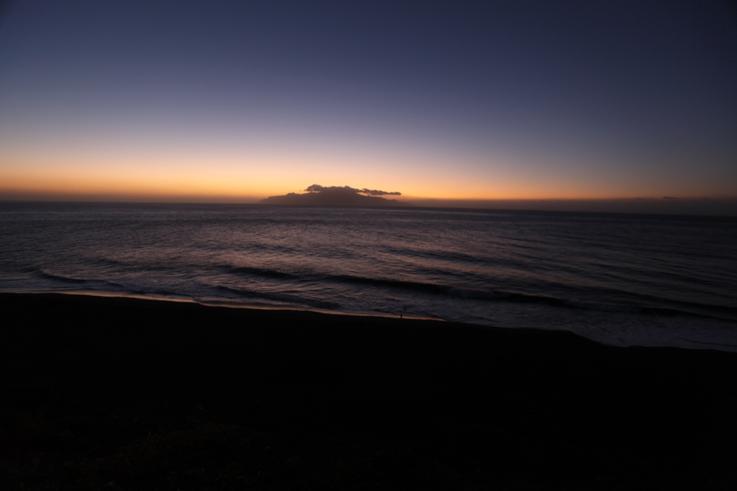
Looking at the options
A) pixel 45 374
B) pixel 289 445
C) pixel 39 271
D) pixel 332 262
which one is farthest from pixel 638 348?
pixel 39 271

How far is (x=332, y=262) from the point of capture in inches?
996

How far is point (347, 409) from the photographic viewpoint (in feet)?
21.0

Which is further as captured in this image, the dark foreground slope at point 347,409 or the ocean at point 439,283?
the ocean at point 439,283

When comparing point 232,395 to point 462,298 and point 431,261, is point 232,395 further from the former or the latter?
point 431,261

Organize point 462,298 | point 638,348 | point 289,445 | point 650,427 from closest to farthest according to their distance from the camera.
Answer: point 289,445 → point 650,427 → point 638,348 → point 462,298

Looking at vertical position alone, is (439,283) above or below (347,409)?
below

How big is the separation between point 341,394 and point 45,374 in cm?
669

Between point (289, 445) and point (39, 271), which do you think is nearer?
point (289, 445)

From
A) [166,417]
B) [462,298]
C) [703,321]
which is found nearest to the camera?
[166,417]

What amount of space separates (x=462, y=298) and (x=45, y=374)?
1525cm

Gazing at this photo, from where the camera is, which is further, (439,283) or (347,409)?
(439,283)

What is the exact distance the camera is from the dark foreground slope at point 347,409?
4.57m

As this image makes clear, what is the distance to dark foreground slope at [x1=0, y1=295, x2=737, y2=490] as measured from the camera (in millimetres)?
4570

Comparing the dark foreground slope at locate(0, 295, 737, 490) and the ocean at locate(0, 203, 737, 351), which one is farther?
the ocean at locate(0, 203, 737, 351)
